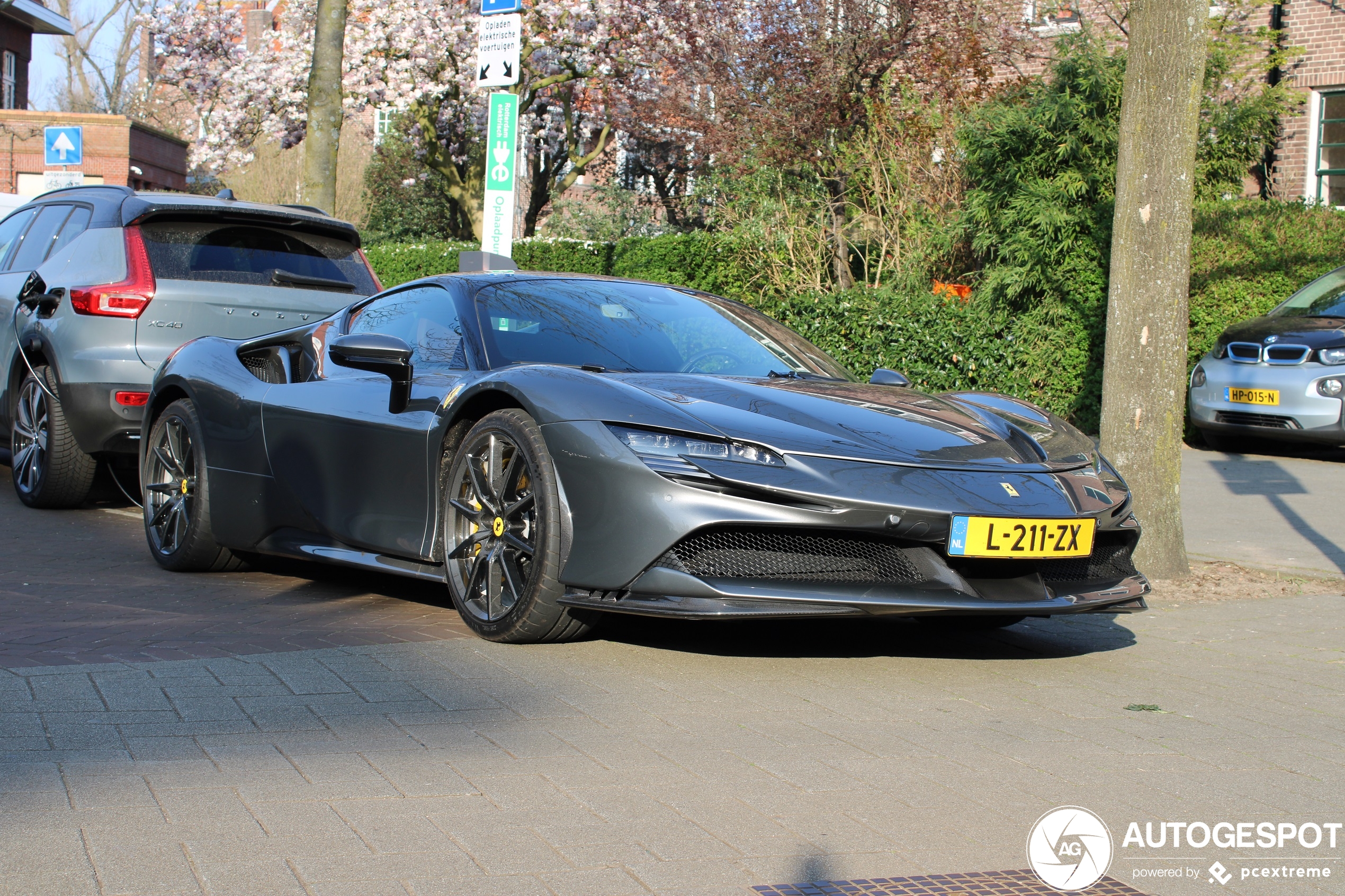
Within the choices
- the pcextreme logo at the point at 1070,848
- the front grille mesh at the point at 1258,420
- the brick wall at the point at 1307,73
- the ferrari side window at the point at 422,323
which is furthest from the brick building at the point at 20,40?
the pcextreme logo at the point at 1070,848

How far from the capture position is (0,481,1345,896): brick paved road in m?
2.74

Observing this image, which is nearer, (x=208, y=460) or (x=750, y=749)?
(x=750, y=749)

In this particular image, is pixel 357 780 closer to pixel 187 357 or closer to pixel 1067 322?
pixel 187 357

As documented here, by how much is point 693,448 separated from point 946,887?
176 centimetres

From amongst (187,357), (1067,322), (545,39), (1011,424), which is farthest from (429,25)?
(1011,424)

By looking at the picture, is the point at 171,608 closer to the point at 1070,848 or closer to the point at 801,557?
the point at 801,557

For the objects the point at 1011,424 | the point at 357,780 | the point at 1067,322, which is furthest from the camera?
the point at 1067,322

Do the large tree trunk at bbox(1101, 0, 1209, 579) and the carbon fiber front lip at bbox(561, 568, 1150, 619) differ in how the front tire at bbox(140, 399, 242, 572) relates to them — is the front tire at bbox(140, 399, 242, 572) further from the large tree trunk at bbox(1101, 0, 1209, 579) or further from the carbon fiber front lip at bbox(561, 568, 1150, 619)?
the large tree trunk at bbox(1101, 0, 1209, 579)

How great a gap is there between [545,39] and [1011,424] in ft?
76.3

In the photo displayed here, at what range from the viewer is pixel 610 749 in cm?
350

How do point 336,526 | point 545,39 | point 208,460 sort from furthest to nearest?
1. point 545,39
2. point 208,460
3. point 336,526

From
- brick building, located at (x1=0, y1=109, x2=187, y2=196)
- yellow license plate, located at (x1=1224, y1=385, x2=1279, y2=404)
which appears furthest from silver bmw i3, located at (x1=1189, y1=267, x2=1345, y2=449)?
brick building, located at (x1=0, y1=109, x2=187, y2=196)

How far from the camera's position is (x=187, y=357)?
639 centimetres

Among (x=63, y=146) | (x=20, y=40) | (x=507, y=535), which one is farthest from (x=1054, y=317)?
(x=20, y=40)
